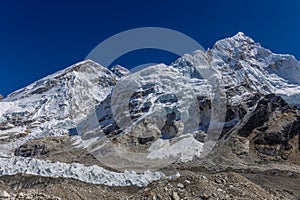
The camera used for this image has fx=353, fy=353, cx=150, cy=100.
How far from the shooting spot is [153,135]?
71000 mm

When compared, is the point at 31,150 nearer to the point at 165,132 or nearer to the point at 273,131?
the point at 165,132

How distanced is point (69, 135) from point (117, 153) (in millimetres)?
42546

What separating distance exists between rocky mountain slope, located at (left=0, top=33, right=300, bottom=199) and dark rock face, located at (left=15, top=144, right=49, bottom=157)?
37 centimetres

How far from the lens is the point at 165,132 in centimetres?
7225

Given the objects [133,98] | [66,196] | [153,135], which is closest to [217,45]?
[133,98]

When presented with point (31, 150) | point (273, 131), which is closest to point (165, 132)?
point (273, 131)

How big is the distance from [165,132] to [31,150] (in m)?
34.8

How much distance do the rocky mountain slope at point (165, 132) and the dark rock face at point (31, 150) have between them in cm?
37

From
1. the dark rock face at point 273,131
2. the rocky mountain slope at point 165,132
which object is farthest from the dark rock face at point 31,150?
the dark rock face at point 273,131

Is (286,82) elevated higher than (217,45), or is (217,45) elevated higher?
(217,45)

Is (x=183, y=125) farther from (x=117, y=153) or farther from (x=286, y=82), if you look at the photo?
(x=286, y=82)

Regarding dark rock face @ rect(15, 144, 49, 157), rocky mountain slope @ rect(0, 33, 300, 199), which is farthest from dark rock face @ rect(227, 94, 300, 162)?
dark rock face @ rect(15, 144, 49, 157)

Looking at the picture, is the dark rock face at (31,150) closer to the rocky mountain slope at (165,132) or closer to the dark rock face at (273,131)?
the rocky mountain slope at (165,132)

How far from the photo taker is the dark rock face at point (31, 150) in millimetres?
83438
